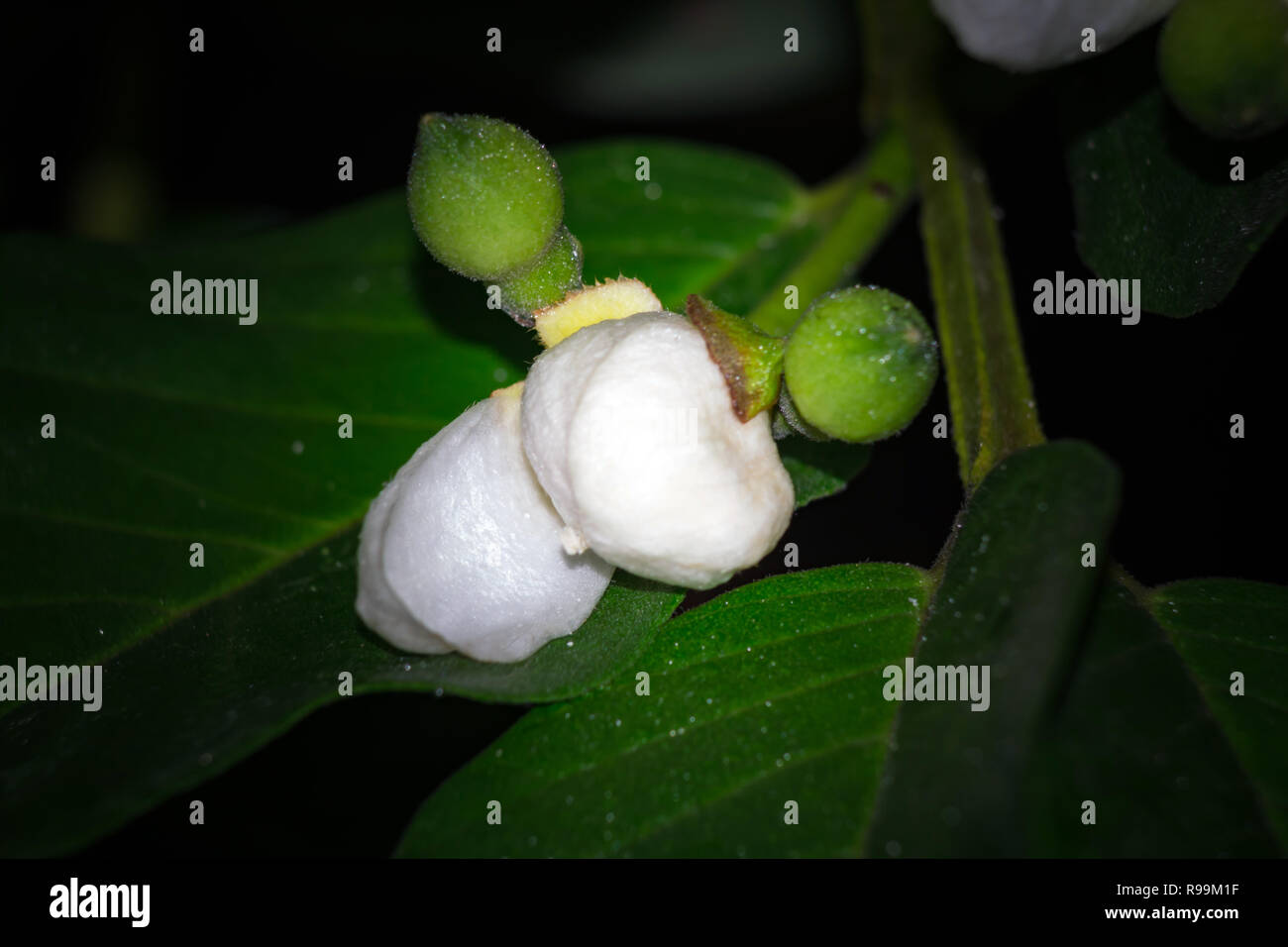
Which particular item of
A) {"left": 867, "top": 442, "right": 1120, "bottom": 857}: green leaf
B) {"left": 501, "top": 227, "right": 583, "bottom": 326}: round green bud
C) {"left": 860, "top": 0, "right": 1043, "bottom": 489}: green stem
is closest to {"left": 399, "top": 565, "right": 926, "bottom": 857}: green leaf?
{"left": 867, "top": 442, "right": 1120, "bottom": 857}: green leaf

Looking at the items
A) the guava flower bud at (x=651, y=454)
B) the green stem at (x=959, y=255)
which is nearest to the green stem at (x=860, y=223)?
the green stem at (x=959, y=255)

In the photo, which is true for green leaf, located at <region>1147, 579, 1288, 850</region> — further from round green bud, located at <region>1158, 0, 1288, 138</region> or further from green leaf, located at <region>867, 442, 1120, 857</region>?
round green bud, located at <region>1158, 0, 1288, 138</region>

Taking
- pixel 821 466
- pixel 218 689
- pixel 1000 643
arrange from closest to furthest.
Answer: pixel 1000 643 → pixel 218 689 → pixel 821 466

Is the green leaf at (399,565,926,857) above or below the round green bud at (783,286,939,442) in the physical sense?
below

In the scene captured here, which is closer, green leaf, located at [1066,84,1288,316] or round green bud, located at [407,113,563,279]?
round green bud, located at [407,113,563,279]

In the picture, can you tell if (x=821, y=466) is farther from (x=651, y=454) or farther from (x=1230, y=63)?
(x=1230, y=63)

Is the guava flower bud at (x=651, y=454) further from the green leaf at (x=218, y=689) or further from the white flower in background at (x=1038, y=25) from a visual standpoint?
the white flower in background at (x=1038, y=25)

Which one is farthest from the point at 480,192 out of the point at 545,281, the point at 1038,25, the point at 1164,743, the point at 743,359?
the point at 1164,743
